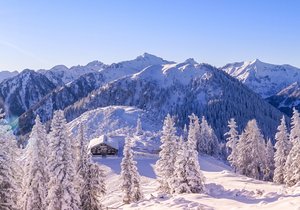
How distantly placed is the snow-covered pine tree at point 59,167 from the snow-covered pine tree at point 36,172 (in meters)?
0.80

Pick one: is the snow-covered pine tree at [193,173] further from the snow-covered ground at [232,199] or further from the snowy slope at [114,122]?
the snowy slope at [114,122]

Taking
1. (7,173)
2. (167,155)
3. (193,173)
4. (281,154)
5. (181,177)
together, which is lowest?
(181,177)

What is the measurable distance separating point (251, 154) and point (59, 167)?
4664 cm

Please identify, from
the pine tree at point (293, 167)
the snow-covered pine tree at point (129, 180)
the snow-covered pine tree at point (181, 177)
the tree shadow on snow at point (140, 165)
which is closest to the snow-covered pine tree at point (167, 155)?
the snow-covered pine tree at point (129, 180)

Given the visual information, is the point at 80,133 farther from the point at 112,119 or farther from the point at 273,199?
the point at 112,119

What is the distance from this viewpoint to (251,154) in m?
75.1

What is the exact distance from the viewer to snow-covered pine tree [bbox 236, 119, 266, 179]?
74625mm

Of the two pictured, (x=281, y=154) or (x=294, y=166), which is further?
(x=281, y=154)

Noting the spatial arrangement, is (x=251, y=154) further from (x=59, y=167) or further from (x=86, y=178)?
(x=59, y=167)

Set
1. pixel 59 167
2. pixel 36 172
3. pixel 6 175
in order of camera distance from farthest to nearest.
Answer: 1. pixel 36 172
2. pixel 59 167
3. pixel 6 175

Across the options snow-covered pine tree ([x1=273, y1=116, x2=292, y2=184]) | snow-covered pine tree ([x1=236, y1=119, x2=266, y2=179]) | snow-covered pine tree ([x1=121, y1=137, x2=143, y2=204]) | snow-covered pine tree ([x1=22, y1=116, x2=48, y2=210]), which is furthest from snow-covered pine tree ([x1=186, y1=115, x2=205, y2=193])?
snow-covered pine tree ([x1=236, y1=119, x2=266, y2=179])

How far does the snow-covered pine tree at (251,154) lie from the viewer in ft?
245

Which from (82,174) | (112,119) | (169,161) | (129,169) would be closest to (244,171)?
(169,161)

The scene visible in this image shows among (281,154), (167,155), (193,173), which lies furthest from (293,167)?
(193,173)
